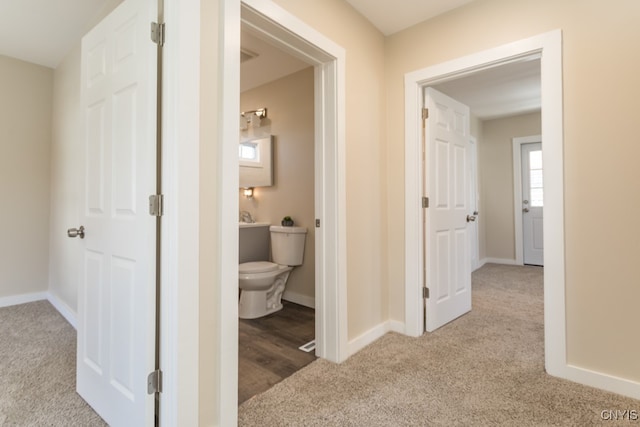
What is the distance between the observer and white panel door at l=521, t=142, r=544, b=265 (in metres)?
5.11

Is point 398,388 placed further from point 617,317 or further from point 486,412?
point 617,317

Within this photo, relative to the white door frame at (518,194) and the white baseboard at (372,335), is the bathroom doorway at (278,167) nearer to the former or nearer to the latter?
the white baseboard at (372,335)

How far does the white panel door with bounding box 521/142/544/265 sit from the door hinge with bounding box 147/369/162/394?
5570 millimetres

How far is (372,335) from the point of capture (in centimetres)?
235

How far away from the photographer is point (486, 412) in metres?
1.52

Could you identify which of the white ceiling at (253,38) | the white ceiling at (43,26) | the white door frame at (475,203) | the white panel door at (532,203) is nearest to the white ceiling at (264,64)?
the white ceiling at (253,38)

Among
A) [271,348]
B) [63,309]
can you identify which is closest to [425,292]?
[271,348]

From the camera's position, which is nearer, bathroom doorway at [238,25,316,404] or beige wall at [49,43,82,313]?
beige wall at [49,43,82,313]

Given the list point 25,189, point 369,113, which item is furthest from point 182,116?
point 25,189

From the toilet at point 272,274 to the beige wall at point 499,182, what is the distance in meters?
3.81

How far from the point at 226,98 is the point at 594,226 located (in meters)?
2.05

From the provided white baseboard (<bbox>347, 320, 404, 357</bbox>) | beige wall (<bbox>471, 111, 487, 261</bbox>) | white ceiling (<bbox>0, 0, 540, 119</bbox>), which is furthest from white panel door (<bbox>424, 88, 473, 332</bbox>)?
beige wall (<bbox>471, 111, 487, 261</bbox>)

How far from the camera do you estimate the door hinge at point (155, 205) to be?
125cm

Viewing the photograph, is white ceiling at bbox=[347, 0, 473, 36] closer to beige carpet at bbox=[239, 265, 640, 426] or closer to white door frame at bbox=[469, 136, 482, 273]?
beige carpet at bbox=[239, 265, 640, 426]
